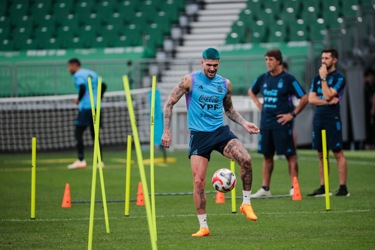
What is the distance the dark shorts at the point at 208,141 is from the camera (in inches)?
435

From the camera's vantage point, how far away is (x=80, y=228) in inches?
462

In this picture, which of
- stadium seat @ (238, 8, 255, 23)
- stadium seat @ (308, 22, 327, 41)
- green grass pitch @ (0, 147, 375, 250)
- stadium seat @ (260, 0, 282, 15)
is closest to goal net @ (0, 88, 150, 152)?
stadium seat @ (238, 8, 255, 23)

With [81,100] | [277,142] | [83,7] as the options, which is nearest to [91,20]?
[83,7]

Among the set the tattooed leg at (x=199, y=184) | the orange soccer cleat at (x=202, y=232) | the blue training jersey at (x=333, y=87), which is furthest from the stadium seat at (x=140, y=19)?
the orange soccer cleat at (x=202, y=232)

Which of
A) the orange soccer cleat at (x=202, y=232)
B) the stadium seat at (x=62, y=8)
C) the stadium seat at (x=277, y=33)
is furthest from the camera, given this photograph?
the stadium seat at (x=62, y=8)

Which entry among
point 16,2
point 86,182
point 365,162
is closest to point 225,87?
point 86,182

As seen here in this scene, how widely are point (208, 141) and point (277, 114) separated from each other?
Answer: 4567 millimetres

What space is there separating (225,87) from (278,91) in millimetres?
4240

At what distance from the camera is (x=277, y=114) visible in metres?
15.4

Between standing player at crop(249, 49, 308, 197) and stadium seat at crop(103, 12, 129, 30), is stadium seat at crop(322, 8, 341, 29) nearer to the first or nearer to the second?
stadium seat at crop(103, 12, 129, 30)

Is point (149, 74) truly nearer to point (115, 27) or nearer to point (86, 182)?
point (115, 27)

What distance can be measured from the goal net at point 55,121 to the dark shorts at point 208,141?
16192 millimetres

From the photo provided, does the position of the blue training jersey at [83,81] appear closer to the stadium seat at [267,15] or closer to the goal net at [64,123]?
the goal net at [64,123]

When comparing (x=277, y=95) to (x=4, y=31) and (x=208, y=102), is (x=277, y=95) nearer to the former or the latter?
(x=208, y=102)
